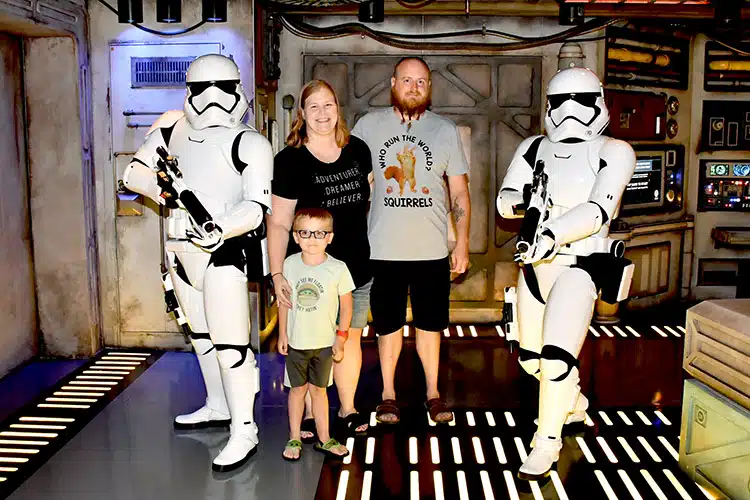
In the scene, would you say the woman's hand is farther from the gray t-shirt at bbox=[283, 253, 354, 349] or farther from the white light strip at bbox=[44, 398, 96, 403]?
the white light strip at bbox=[44, 398, 96, 403]

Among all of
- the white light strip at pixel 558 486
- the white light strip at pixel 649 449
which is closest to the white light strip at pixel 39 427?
the white light strip at pixel 558 486

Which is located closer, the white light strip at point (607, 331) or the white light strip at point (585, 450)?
the white light strip at point (585, 450)

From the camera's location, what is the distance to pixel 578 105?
148 inches

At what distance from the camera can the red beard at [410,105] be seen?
416cm

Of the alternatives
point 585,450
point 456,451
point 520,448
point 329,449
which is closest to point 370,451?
point 329,449

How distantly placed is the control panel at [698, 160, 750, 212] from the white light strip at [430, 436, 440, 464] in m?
4.74

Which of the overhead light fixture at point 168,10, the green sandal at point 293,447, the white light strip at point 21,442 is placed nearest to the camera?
the green sandal at point 293,447

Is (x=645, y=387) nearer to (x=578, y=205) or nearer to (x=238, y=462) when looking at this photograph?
(x=578, y=205)

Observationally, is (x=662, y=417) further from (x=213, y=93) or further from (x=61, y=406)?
(x=61, y=406)

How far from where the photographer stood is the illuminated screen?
7.11 m

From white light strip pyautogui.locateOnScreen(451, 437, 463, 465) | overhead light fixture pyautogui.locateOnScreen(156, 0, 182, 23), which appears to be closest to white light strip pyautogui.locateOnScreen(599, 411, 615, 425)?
white light strip pyautogui.locateOnScreen(451, 437, 463, 465)

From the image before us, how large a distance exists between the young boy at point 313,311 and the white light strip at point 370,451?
14cm

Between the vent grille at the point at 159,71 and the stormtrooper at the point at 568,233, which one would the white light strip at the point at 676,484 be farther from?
the vent grille at the point at 159,71

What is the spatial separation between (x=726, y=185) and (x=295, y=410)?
5525 millimetres
